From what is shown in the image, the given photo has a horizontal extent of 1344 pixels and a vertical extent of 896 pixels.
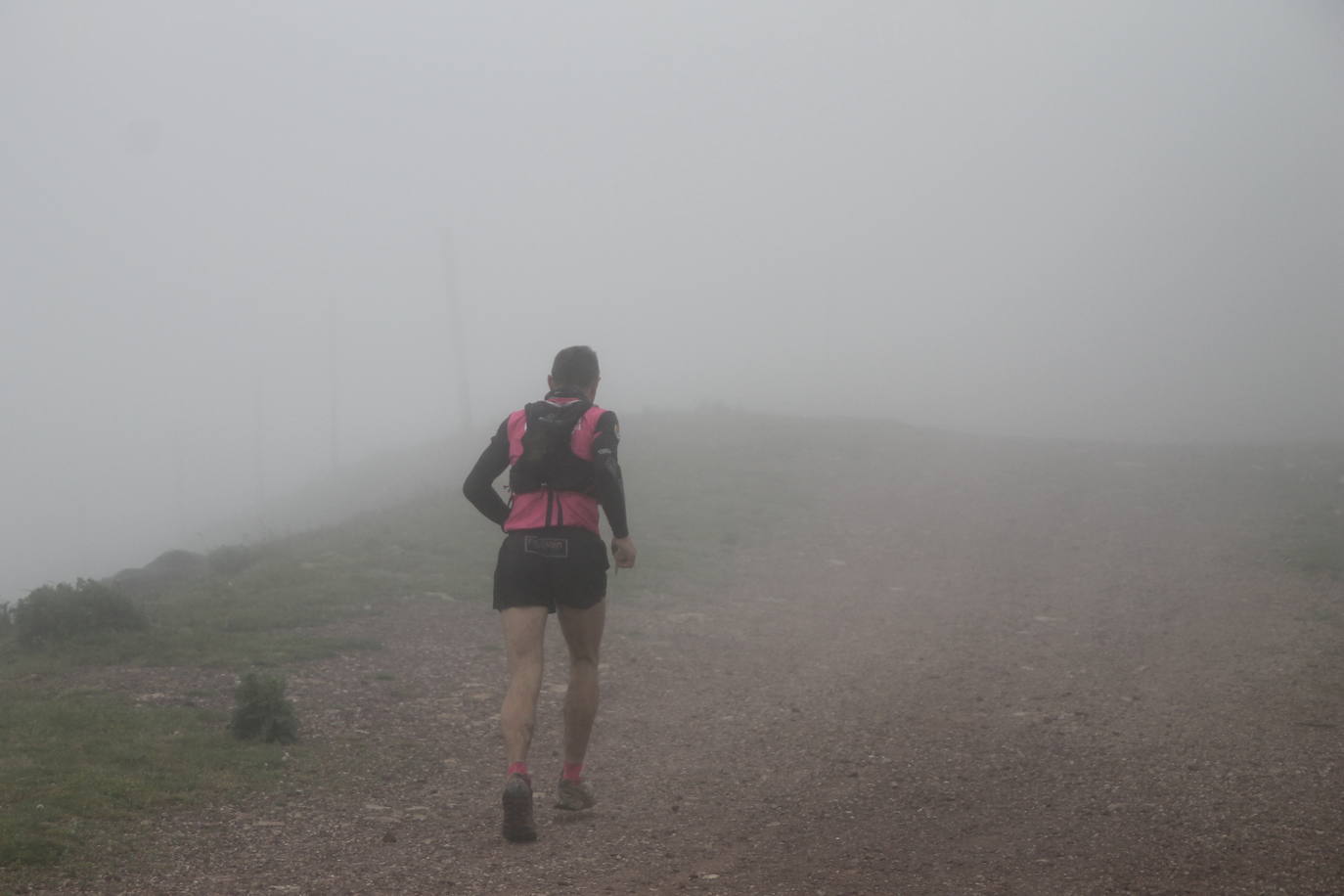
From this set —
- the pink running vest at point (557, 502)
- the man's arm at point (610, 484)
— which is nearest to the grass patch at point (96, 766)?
the pink running vest at point (557, 502)

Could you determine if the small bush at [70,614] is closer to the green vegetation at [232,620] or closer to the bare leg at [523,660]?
the green vegetation at [232,620]

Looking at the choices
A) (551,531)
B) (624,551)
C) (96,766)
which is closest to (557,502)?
(551,531)

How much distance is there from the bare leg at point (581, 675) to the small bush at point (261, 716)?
7.11 feet

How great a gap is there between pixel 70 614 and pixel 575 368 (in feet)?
20.1

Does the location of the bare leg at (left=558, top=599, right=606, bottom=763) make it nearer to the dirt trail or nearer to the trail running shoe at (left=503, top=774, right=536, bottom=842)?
the dirt trail

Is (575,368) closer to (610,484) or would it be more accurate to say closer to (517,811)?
(610,484)

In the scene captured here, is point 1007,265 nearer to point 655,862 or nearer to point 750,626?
point 750,626

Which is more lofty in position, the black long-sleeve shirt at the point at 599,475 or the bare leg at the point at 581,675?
the black long-sleeve shirt at the point at 599,475

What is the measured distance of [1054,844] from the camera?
4477 mm

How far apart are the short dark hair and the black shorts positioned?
2.35ft

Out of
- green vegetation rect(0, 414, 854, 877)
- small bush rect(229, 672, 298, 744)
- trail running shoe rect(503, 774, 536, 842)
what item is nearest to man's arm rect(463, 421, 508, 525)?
trail running shoe rect(503, 774, 536, 842)

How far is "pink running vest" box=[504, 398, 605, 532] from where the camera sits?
4.78 m

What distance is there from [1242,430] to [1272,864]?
37255 mm

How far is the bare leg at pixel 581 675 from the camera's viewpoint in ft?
16.1
